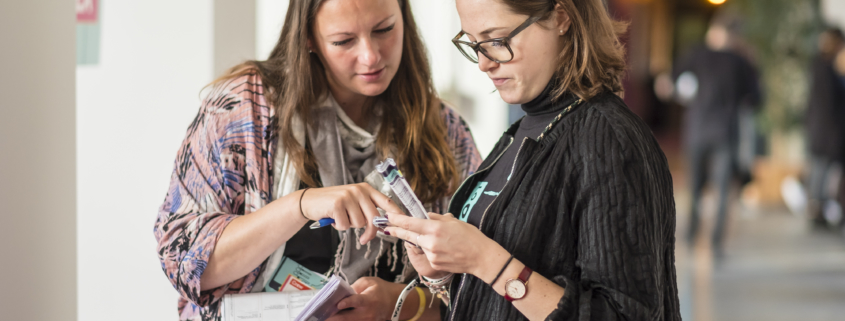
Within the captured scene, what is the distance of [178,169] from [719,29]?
214 inches

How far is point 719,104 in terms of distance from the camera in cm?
582

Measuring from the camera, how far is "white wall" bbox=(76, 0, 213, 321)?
2.44m

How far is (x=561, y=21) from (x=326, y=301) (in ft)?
2.51

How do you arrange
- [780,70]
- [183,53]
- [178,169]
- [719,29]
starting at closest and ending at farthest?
[178,169] → [183,53] → [719,29] → [780,70]

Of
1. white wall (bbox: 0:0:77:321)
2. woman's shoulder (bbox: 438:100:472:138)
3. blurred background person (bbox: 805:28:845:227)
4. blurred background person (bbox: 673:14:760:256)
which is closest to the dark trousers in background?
blurred background person (bbox: 673:14:760:256)

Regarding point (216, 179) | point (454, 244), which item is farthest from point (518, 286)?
point (216, 179)

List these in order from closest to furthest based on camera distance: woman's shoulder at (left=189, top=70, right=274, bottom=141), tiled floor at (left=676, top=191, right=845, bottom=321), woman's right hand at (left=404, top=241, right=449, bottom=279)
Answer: woman's right hand at (left=404, top=241, right=449, bottom=279), woman's shoulder at (left=189, top=70, right=274, bottom=141), tiled floor at (left=676, top=191, right=845, bottom=321)

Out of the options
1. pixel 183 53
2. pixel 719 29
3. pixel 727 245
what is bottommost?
pixel 727 245

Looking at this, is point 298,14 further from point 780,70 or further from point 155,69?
point 780,70

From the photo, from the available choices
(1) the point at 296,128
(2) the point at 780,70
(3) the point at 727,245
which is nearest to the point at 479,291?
(1) the point at 296,128

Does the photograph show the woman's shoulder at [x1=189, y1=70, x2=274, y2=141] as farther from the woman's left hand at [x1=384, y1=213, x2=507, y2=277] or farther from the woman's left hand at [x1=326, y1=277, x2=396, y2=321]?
the woman's left hand at [x1=384, y1=213, x2=507, y2=277]

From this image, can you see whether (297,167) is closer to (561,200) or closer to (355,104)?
(355,104)

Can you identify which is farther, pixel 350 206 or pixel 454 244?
pixel 350 206

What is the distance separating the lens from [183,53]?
2.43m
